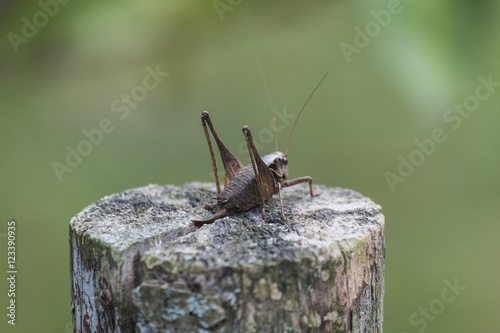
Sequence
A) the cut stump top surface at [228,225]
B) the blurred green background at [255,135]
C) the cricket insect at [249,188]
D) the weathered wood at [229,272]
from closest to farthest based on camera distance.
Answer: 1. the weathered wood at [229,272]
2. the cut stump top surface at [228,225]
3. the cricket insect at [249,188]
4. the blurred green background at [255,135]

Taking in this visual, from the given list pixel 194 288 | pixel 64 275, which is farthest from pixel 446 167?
pixel 64 275

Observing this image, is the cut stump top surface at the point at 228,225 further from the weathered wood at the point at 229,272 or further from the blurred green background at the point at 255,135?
the blurred green background at the point at 255,135

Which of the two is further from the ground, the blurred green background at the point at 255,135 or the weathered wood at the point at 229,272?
the blurred green background at the point at 255,135

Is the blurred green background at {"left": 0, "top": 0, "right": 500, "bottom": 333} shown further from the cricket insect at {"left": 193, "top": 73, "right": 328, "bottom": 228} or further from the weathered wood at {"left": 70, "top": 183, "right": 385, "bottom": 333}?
the weathered wood at {"left": 70, "top": 183, "right": 385, "bottom": 333}

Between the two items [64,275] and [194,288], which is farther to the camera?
[64,275]

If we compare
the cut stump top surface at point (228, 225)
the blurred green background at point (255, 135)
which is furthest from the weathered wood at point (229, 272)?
the blurred green background at point (255, 135)

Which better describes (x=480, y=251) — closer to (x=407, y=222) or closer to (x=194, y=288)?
(x=407, y=222)
